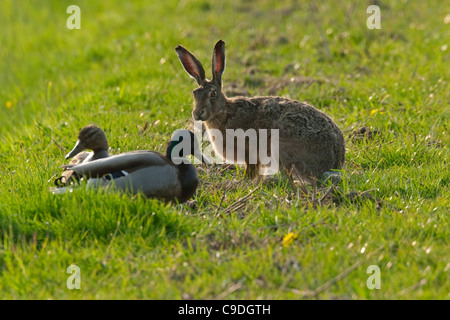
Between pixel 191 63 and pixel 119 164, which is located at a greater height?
pixel 191 63

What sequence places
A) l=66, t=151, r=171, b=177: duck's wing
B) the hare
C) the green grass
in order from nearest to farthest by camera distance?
the green grass
l=66, t=151, r=171, b=177: duck's wing
the hare

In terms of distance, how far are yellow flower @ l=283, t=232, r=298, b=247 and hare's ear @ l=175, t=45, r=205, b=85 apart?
99.4 inches

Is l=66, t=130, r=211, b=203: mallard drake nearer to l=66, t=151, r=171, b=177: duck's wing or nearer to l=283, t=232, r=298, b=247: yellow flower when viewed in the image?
l=66, t=151, r=171, b=177: duck's wing

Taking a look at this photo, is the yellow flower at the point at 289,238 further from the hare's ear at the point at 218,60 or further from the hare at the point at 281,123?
the hare's ear at the point at 218,60

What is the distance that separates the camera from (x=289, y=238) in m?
4.71

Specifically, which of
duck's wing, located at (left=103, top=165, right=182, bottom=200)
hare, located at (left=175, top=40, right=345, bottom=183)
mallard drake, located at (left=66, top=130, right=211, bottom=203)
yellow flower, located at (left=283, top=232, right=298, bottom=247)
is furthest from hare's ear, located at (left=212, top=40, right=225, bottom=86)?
yellow flower, located at (left=283, top=232, right=298, bottom=247)

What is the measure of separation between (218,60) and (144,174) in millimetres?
2081

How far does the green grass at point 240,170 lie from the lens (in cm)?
432

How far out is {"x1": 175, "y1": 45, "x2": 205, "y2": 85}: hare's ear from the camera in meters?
6.76

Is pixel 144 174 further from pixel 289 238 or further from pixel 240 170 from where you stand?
pixel 240 170

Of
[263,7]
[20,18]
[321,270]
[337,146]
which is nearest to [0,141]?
[337,146]

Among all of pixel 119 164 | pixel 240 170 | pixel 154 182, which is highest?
pixel 119 164

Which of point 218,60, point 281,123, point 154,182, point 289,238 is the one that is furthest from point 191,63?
point 289,238
